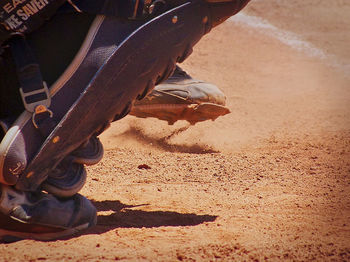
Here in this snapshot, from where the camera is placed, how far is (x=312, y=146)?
11.3ft

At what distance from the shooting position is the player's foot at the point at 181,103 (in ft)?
10.7

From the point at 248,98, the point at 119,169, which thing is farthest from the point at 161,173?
the point at 248,98

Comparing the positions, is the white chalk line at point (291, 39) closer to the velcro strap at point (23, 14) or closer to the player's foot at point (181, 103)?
the player's foot at point (181, 103)

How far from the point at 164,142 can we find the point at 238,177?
40.7 inches

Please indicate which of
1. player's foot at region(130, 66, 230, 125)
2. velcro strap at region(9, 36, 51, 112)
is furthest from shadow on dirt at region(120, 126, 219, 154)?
velcro strap at region(9, 36, 51, 112)

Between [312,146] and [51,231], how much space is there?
1.88 metres

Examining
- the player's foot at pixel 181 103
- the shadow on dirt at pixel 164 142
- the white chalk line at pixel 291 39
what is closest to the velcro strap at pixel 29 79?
the player's foot at pixel 181 103

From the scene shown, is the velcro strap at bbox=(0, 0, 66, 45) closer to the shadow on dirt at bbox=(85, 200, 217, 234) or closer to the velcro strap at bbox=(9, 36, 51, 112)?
the velcro strap at bbox=(9, 36, 51, 112)

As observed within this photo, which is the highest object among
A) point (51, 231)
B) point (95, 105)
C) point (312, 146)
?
point (95, 105)

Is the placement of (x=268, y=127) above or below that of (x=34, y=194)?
below

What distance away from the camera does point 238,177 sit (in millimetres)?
2891

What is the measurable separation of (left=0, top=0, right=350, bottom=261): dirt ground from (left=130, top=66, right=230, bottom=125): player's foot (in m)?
0.23

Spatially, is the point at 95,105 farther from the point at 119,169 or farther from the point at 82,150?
the point at 119,169

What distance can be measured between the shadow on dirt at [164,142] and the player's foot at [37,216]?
1603 millimetres
